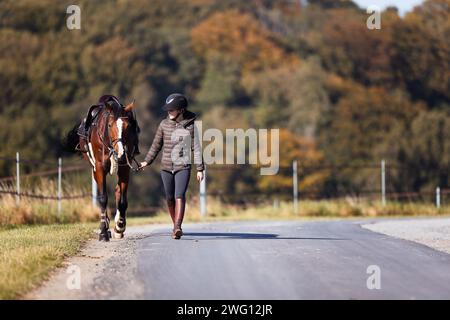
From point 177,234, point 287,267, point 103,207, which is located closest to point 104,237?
point 103,207

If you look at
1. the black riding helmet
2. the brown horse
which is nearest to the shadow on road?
the brown horse

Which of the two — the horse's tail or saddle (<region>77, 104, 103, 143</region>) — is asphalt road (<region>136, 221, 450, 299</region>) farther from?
the horse's tail

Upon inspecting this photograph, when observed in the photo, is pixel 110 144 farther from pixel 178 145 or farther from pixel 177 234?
pixel 177 234

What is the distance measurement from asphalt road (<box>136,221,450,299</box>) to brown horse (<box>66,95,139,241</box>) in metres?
0.71

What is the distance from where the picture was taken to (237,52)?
93.1 meters

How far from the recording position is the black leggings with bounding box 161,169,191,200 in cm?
1745

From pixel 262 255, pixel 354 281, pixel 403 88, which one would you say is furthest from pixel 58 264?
pixel 403 88

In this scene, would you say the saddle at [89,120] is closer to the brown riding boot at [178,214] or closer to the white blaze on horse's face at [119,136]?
the white blaze on horse's face at [119,136]

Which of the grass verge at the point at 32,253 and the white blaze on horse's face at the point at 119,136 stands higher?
the white blaze on horse's face at the point at 119,136

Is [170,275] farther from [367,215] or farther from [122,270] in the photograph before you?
[367,215]

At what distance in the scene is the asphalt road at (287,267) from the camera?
1142 cm

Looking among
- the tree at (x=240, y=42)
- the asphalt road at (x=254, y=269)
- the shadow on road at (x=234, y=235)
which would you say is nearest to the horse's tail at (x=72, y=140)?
the shadow on road at (x=234, y=235)

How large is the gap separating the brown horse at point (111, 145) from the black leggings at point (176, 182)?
0.61 metres
